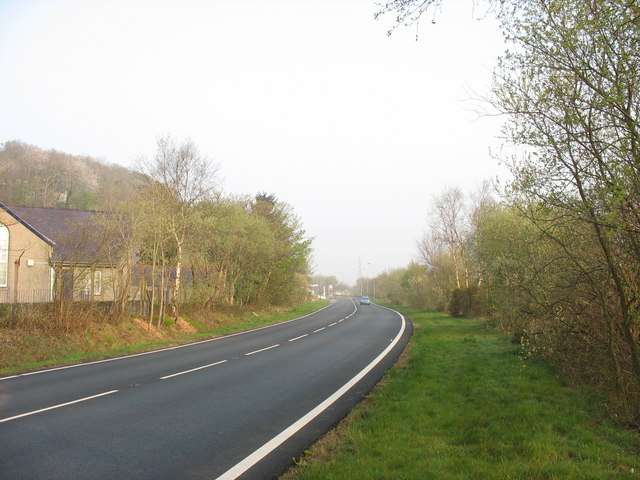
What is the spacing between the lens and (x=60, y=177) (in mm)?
55156

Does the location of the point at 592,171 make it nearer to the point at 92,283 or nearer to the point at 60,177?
the point at 92,283

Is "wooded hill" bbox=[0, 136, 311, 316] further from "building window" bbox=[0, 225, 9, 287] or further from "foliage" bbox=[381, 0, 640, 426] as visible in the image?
"foliage" bbox=[381, 0, 640, 426]

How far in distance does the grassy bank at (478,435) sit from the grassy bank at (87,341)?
10.5 meters

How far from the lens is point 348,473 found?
4891 millimetres

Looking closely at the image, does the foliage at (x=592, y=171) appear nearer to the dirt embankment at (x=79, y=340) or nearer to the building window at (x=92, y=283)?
the dirt embankment at (x=79, y=340)

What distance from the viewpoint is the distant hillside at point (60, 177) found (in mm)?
46094

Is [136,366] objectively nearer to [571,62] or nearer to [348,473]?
[348,473]

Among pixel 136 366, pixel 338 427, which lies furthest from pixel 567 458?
pixel 136 366

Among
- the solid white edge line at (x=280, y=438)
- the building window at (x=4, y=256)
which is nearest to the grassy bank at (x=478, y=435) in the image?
the solid white edge line at (x=280, y=438)

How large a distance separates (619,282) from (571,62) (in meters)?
2.88

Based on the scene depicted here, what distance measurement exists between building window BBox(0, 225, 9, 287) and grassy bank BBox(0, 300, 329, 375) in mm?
8627

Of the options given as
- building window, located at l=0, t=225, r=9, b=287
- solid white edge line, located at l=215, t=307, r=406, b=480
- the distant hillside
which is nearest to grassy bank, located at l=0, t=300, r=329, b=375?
Answer: building window, located at l=0, t=225, r=9, b=287

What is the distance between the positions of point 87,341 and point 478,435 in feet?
48.4

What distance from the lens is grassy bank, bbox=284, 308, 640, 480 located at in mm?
4844
